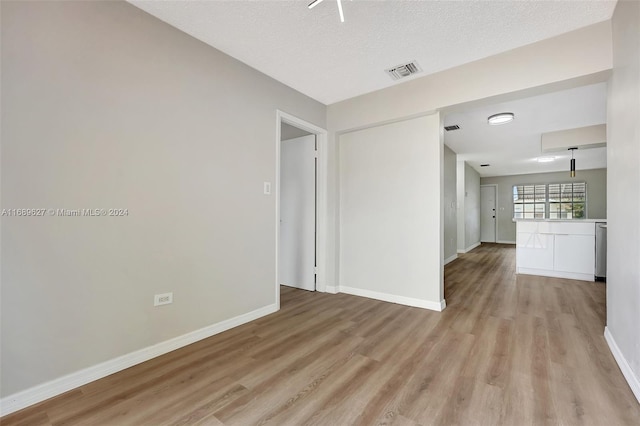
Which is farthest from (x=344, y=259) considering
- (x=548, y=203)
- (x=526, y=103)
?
(x=548, y=203)

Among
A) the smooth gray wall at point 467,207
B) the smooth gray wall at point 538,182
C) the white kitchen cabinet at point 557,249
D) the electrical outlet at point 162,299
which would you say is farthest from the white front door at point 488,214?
the electrical outlet at point 162,299

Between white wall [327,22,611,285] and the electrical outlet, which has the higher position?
white wall [327,22,611,285]

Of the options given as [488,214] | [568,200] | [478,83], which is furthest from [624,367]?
[568,200]

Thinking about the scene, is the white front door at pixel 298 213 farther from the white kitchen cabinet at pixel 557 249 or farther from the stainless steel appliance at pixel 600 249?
the stainless steel appliance at pixel 600 249

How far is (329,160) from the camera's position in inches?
145

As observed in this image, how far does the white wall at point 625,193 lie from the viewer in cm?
160

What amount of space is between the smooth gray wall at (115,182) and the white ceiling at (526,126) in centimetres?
272

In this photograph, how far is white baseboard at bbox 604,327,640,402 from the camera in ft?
5.14

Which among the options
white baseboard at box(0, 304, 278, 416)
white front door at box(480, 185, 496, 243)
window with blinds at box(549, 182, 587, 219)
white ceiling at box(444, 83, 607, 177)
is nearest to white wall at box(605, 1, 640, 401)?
white ceiling at box(444, 83, 607, 177)

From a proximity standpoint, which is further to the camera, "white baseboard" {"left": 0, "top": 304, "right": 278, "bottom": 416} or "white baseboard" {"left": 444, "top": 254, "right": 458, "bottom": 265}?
"white baseboard" {"left": 444, "top": 254, "right": 458, "bottom": 265}

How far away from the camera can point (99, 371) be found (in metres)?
1.76

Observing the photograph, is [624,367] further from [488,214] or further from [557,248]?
[488,214]

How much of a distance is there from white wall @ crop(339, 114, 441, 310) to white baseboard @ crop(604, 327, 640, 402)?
51.9 inches

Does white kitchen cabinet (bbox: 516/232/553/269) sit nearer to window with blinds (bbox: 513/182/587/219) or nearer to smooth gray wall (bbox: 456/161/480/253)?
smooth gray wall (bbox: 456/161/480/253)
